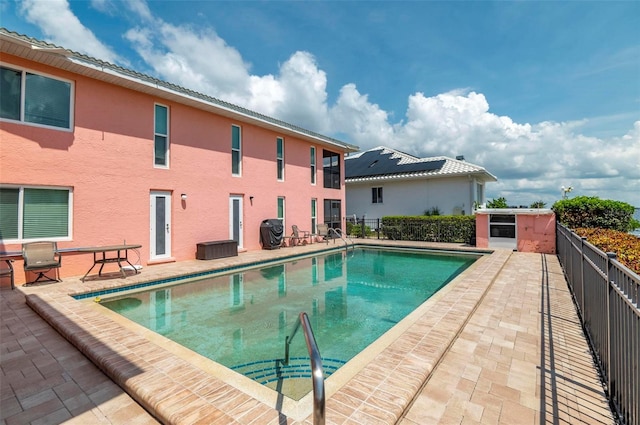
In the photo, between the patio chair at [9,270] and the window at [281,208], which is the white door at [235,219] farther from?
the patio chair at [9,270]

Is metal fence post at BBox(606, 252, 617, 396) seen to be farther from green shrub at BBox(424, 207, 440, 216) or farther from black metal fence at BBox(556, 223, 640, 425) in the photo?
green shrub at BBox(424, 207, 440, 216)

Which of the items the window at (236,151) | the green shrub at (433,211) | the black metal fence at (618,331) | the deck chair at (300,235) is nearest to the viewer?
the black metal fence at (618,331)

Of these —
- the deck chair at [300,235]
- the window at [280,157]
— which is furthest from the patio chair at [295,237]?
the window at [280,157]

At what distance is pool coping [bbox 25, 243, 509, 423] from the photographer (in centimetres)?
237

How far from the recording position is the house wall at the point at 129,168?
7070 mm

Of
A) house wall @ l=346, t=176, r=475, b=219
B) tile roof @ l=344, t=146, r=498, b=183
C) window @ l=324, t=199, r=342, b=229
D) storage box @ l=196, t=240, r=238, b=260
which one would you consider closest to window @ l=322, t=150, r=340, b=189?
window @ l=324, t=199, r=342, b=229

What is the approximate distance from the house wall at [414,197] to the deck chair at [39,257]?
18086 mm

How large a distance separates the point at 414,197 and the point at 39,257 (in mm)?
18731

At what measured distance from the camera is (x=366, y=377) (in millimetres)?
2877

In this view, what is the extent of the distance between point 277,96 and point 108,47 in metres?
11.1

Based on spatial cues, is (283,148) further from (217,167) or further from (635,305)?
(635,305)

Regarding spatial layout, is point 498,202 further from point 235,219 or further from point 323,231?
point 235,219

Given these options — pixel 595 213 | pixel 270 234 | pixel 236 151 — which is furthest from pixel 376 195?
pixel 236 151

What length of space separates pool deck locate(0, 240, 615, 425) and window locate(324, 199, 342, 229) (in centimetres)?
1208
